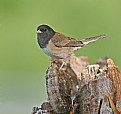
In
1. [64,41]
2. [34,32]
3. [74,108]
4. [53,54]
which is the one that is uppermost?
[34,32]

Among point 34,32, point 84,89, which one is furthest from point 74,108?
point 34,32

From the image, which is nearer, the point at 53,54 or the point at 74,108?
the point at 74,108

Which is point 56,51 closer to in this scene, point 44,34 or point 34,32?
point 44,34

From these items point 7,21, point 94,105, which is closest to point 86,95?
point 94,105

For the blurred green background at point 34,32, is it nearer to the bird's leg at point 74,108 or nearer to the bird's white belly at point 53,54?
the bird's white belly at point 53,54

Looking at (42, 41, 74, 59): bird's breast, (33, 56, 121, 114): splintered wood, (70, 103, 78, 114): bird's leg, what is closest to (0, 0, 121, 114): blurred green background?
(42, 41, 74, 59): bird's breast

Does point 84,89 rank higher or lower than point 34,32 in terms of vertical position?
lower
